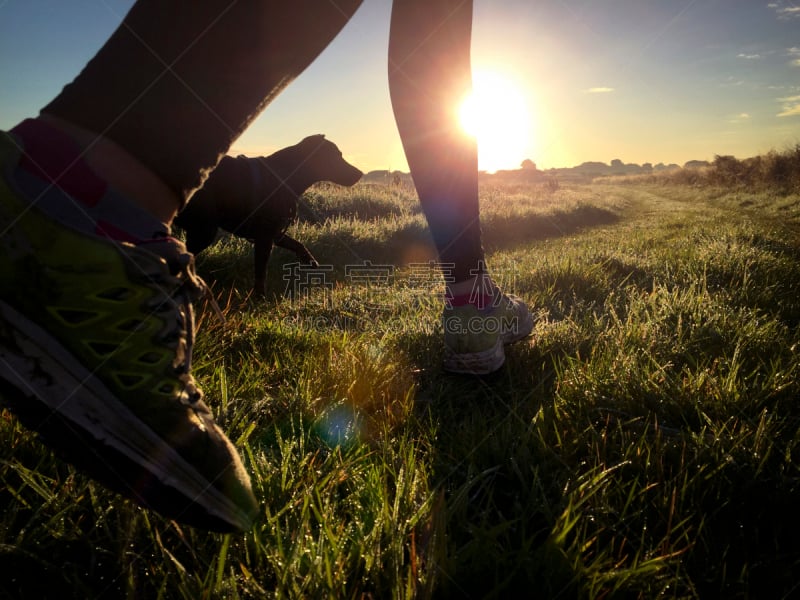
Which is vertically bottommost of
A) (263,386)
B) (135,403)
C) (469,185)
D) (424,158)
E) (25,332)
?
(263,386)

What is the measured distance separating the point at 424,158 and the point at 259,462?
3.50 feet

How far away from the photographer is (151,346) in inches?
29.8

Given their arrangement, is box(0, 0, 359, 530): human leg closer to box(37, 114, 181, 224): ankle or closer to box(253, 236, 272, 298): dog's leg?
box(37, 114, 181, 224): ankle

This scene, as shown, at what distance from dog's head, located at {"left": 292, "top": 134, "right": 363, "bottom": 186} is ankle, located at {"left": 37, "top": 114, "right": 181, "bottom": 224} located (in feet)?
13.4

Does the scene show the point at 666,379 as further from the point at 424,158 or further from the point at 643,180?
the point at 643,180

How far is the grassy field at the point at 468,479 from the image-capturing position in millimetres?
660

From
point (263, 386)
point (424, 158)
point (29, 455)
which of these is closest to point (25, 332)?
point (29, 455)

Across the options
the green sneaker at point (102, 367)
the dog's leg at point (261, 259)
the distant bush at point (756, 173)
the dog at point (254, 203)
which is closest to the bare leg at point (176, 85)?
the green sneaker at point (102, 367)

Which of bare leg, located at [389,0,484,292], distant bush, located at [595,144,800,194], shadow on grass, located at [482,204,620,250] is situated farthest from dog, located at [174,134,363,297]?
distant bush, located at [595,144,800,194]

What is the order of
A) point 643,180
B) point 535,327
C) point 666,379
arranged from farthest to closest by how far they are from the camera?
point 643,180, point 535,327, point 666,379

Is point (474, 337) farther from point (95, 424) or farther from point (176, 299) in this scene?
point (95, 424)

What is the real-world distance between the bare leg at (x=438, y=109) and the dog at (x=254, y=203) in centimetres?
250

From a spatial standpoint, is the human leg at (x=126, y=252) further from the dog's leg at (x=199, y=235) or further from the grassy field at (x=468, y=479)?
the dog's leg at (x=199, y=235)

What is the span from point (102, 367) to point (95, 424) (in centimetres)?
9
